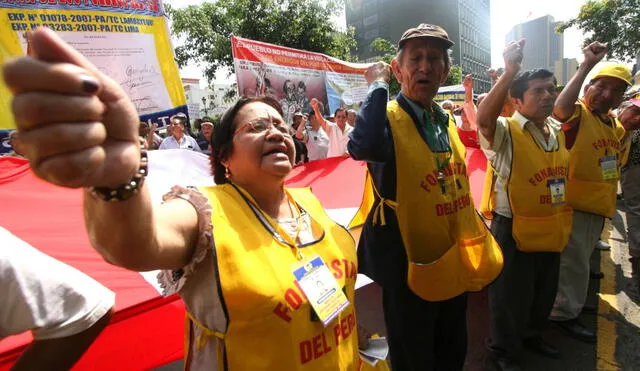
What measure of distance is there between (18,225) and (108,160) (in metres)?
2.01

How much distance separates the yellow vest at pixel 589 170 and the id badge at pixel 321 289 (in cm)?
261

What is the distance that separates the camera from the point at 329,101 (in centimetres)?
788

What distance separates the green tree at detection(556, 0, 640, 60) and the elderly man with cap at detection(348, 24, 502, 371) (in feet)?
64.1

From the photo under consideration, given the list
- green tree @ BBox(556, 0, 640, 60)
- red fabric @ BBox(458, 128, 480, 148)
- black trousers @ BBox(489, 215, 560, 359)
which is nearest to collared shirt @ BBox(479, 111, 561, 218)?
black trousers @ BBox(489, 215, 560, 359)

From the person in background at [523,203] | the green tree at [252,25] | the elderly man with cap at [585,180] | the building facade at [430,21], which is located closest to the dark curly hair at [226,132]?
the person in background at [523,203]

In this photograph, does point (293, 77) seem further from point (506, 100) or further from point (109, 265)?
point (109, 265)

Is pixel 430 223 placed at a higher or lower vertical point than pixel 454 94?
lower

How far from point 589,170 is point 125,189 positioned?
3.36 metres

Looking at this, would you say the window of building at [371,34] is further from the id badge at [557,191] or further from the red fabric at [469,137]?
the id badge at [557,191]

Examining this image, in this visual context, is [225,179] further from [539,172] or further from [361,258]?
[539,172]

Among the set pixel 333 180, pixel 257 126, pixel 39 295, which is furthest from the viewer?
pixel 333 180

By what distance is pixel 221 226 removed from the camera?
3.56ft

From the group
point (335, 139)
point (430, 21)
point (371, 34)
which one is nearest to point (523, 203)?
point (335, 139)

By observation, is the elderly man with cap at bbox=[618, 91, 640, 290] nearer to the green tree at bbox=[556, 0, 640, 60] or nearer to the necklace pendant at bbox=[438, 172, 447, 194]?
the necklace pendant at bbox=[438, 172, 447, 194]
